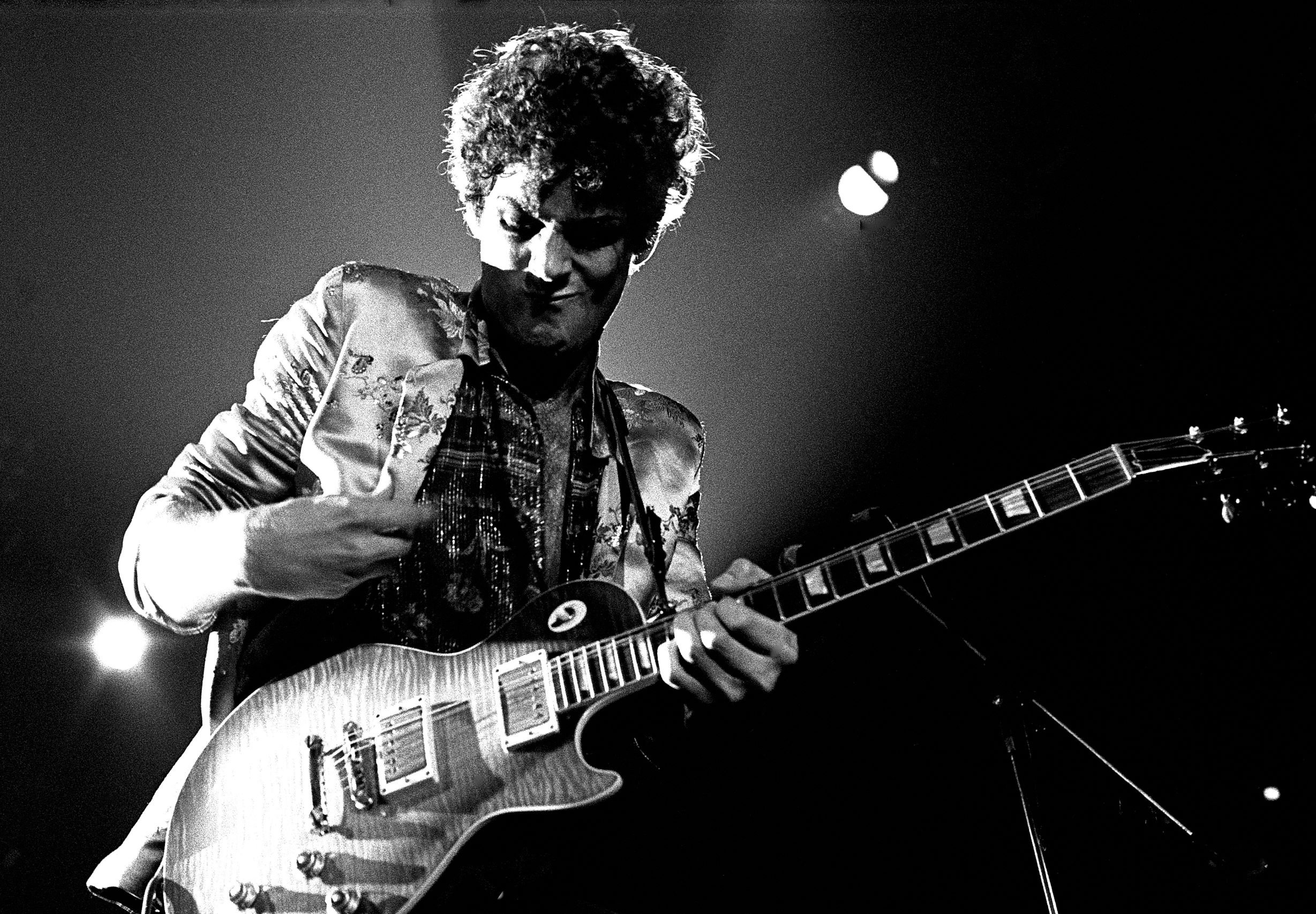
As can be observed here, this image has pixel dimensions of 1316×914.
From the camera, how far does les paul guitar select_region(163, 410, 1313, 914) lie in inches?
67.4

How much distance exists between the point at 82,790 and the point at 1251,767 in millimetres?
4188

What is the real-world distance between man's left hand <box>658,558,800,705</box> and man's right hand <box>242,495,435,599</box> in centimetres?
65

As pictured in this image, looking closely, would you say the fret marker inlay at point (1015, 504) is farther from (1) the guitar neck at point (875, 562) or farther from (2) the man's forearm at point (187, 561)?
(2) the man's forearm at point (187, 561)

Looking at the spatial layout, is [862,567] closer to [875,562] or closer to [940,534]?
[875,562]

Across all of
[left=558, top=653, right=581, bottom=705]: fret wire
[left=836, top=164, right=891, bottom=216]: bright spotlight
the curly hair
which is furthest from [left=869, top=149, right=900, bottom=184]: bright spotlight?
[left=558, top=653, right=581, bottom=705]: fret wire

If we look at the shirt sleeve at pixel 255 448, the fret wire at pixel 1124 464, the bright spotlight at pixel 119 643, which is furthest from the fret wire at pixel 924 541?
the bright spotlight at pixel 119 643

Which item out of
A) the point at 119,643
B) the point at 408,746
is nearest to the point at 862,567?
the point at 408,746

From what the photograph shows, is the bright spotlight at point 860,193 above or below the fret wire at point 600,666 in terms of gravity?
above

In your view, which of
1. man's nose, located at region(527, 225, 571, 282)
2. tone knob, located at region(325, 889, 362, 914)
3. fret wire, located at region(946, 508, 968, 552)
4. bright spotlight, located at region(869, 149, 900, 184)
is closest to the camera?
tone knob, located at region(325, 889, 362, 914)

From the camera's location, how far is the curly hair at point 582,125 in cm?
250

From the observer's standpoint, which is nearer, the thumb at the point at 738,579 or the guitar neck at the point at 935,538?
the guitar neck at the point at 935,538

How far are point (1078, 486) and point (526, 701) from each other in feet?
4.11

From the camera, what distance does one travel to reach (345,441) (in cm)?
209

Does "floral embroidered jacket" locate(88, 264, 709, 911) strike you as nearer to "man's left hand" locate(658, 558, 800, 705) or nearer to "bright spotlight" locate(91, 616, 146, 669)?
"man's left hand" locate(658, 558, 800, 705)
